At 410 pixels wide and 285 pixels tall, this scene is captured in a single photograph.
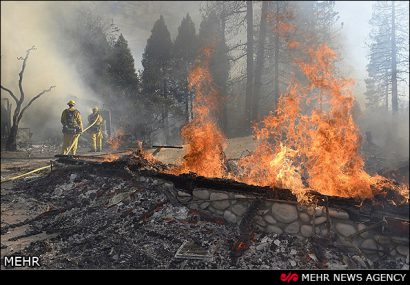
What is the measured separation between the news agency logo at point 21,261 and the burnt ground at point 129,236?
0.35 feet

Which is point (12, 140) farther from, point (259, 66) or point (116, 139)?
point (259, 66)

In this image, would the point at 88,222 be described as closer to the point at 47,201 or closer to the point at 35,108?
the point at 47,201

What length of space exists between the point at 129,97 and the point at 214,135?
15.0 metres

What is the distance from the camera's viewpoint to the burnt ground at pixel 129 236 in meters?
5.44

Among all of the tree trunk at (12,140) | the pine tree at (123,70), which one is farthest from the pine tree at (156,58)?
the tree trunk at (12,140)

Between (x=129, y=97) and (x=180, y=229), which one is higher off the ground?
(x=129, y=97)

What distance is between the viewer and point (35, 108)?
77.7 ft

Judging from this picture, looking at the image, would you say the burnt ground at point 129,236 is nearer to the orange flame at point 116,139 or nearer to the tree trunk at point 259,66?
the orange flame at point 116,139

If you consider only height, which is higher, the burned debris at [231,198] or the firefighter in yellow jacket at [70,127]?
the firefighter in yellow jacket at [70,127]

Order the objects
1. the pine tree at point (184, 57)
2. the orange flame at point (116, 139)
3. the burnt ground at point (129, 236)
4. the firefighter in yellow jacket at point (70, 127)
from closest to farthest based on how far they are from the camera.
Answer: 1. the burnt ground at point (129, 236)
2. the firefighter in yellow jacket at point (70, 127)
3. the orange flame at point (116, 139)
4. the pine tree at point (184, 57)

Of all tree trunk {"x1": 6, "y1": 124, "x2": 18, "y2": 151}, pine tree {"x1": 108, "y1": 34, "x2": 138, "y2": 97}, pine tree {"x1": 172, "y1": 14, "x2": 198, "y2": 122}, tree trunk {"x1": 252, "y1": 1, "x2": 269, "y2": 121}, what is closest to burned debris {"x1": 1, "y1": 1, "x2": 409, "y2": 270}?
tree trunk {"x1": 6, "y1": 124, "x2": 18, "y2": 151}
